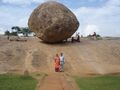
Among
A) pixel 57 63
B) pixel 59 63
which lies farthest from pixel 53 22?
pixel 59 63

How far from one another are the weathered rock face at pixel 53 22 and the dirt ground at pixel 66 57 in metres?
1.07

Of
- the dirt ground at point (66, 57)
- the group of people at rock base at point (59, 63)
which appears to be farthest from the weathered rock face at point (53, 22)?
the group of people at rock base at point (59, 63)

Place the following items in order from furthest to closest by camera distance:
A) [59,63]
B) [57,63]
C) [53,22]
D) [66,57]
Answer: [53,22], [66,57], [57,63], [59,63]

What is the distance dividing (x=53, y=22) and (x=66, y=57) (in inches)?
146

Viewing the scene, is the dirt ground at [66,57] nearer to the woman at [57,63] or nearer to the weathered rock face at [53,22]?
the woman at [57,63]

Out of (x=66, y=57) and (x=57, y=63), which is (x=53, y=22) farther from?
(x=57, y=63)

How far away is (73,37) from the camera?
4059cm

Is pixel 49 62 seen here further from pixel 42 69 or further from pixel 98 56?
pixel 98 56

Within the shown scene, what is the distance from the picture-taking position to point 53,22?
36219mm

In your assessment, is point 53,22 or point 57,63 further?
point 53,22

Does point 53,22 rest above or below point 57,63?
above

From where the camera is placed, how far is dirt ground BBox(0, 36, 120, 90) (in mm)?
32062

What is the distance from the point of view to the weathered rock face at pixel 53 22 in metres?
36.4

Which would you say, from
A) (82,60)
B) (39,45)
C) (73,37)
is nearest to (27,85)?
(82,60)
